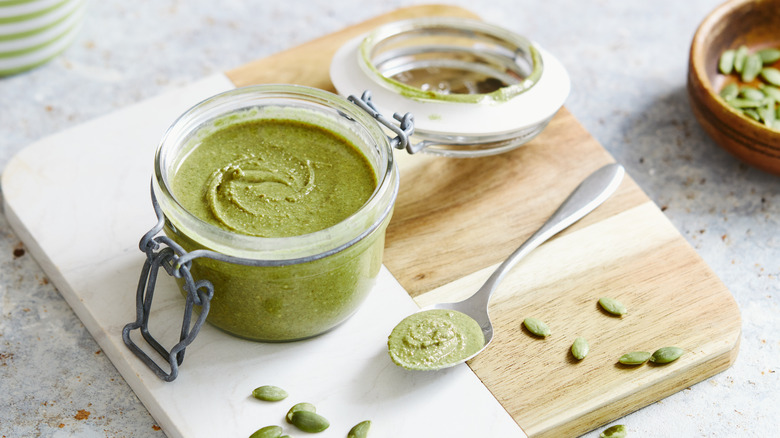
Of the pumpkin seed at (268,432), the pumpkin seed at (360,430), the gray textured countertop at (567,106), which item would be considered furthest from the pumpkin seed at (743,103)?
the pumpkin seed at (268,432)

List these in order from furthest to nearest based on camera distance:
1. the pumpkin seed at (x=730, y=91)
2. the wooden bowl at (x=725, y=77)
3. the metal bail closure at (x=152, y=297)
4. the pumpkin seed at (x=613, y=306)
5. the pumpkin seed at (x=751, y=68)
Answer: the pumpkin seed at (x=751, y=68)
the pumpkin seed at (x=730, y=91)
the wooden bowl at (x=725, y=77)
the pumpkin seed at (x=613, y=306)
the metal bail closure at (x=152, y=297)

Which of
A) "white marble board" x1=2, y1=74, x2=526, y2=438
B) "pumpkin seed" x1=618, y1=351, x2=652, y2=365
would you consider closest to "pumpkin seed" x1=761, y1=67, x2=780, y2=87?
"pumpkin seed" x1=618, y1=351, x2=652, y2=365

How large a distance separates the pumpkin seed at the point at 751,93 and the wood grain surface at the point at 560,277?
1.82 ft

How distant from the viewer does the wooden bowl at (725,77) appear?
2359 millimetres

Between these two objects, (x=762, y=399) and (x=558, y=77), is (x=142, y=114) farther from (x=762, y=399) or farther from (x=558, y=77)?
(x=762, y=399)

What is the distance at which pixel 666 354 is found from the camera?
189 centimetres

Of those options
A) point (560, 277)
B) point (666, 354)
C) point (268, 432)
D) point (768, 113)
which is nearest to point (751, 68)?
point (768, 113)

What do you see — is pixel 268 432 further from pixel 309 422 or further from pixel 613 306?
pixel 613 306

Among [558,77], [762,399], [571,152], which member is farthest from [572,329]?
[558,77]

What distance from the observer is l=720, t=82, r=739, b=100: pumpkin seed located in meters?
2.58

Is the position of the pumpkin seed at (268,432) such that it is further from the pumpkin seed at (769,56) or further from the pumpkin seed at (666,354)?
the pumpkin seed at (769,56)

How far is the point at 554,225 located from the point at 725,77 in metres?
1.01

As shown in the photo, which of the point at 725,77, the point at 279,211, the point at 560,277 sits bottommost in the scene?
the point at 560,277

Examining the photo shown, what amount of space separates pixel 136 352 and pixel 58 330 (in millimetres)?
301
